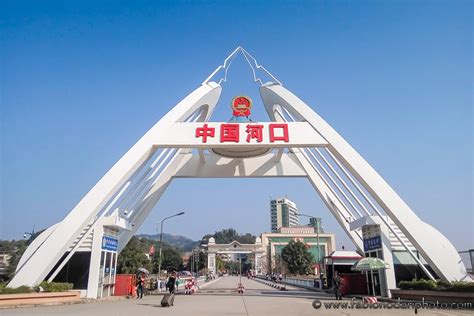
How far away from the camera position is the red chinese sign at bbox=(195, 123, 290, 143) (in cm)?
2266

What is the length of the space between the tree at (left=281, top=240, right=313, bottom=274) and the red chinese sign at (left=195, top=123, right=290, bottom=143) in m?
63.9

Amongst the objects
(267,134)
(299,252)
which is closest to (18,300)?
(267,134)

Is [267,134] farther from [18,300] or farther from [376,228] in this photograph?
[18,300]

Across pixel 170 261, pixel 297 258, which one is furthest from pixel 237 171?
pixel 170 261

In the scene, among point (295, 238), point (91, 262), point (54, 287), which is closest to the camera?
point (54, 287)

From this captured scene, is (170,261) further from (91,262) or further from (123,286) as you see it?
(91,262)

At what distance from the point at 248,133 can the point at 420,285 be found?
11931 millimetres

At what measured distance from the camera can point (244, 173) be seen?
30188mm

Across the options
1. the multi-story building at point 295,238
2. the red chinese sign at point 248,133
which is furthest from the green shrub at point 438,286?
the multi-story building at point 295,238

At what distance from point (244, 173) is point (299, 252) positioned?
56.7 metres

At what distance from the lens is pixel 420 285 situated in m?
17.9

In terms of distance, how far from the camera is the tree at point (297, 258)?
81625mm

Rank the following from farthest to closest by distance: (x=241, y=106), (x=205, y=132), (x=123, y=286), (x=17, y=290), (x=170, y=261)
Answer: (x=170, y=261) < (x=241, y=106) < (x=123, y=286) < (x=205, y=132) < (x=17, y=290)

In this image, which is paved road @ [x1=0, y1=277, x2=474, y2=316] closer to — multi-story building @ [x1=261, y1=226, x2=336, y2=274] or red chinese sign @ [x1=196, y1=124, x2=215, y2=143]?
red chinese sign @ [x1=196, y1=124, x2=215, y2=143]
